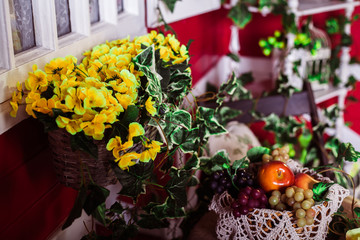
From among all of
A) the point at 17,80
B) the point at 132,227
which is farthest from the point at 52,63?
the point at 132,227

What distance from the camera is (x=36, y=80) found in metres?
0.87

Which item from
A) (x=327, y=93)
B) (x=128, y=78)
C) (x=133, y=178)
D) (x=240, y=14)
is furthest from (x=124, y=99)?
(x=327, y=93)

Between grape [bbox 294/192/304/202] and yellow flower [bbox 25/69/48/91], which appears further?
grape [bbox 294/192/304/202]

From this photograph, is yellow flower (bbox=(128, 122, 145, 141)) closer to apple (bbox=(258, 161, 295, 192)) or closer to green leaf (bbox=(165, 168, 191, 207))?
green leaf (bbox=(165, 168, 191, 207))

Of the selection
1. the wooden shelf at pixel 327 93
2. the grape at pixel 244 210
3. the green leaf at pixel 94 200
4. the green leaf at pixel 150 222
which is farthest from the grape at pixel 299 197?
the wooden shelf at pixel 327 93

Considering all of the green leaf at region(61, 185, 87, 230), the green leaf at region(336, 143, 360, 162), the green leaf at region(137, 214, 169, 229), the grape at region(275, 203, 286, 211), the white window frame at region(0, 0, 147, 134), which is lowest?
the green leaf at region(137, 214, 169, 229)

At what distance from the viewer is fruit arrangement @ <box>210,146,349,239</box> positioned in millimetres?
1007

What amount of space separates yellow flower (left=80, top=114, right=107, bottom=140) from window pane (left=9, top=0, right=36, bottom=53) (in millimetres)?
336

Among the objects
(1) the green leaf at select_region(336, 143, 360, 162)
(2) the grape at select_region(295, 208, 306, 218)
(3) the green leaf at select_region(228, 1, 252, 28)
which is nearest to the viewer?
(2) the grape at select_region(295, 208, 306, 218)

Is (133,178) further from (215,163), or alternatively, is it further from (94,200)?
(215,163)

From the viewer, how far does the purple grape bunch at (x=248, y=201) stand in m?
1.02

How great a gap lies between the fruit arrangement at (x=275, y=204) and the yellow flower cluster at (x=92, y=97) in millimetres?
327

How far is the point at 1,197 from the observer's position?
3.03 ft

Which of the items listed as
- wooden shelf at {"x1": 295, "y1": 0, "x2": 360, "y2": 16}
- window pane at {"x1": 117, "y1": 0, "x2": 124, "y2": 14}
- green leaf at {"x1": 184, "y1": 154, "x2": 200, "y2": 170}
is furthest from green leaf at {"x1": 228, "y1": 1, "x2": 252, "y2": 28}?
green leaf at {"x1": 184, "y1": 154, "x2": 200, "y2": 170}
